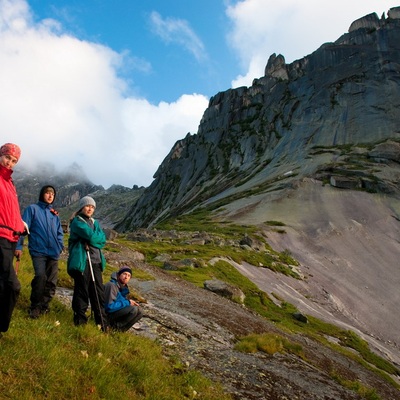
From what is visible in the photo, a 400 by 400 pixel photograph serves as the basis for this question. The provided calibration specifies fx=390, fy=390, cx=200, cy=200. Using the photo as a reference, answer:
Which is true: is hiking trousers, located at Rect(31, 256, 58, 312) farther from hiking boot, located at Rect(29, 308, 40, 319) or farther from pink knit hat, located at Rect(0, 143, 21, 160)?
pink knit hat, located at Rect(0, 143, 21, 160)

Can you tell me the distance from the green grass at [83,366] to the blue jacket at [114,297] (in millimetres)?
674

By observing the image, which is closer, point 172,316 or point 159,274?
point 172,316

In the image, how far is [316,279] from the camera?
50.0 m

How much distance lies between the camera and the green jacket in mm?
10094

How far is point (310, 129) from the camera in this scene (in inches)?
5728

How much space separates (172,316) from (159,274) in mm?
11797

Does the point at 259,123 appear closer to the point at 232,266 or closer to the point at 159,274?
the point at 232,266

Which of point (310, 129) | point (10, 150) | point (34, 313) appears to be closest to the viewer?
point (10, 150)

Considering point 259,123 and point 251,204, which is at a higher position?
point 259,123

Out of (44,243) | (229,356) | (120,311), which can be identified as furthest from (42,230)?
(229,356)

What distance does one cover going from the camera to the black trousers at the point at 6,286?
7.56m

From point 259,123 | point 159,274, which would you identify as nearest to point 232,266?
point 159,274

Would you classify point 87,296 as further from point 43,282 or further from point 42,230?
point 42,230

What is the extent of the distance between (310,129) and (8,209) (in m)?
147
